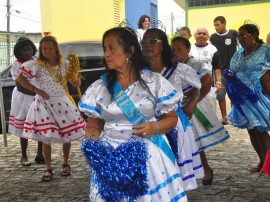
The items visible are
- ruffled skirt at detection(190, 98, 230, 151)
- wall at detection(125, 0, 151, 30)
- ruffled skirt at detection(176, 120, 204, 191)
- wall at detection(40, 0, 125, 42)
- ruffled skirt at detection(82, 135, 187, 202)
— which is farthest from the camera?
wall at detection(125, 0, 151, 30)

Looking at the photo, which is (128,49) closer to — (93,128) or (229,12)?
(93,128)

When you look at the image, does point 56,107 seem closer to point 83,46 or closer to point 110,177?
point 110,177

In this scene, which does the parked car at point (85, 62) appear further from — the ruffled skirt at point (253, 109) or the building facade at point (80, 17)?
the ruffled skirt at point (253, 109)

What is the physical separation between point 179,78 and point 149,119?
0.91m

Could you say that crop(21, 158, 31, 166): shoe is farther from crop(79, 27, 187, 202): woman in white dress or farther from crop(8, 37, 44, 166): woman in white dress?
crop(79, 27, 187, 202): woman in white dress

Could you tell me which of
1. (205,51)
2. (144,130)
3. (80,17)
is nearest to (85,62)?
(80,17)

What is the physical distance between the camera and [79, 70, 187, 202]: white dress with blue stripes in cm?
239

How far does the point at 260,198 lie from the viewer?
3.99m

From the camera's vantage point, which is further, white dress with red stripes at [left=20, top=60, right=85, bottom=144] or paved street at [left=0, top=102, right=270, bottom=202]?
white dress with red stripes at [left=20, top=60, right=85, bottom=144]

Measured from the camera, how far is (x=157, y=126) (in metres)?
2.41

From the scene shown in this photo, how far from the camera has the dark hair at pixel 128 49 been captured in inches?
98.5

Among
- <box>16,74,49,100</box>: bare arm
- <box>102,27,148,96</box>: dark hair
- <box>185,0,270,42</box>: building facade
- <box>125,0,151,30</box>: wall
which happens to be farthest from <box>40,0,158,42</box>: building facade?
<box>185,0,270,42</box>: building facade

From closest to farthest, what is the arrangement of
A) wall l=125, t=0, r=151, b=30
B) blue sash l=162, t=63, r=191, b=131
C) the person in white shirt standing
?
1. blue sash l=162, t=63, r=191, b=131
2. the person in white shirt standing
3. wall l=125, t=0, r=151, b=30

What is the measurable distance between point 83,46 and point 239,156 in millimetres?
3817
